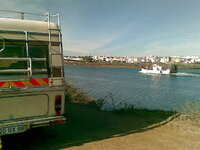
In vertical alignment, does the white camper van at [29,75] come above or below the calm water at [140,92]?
above

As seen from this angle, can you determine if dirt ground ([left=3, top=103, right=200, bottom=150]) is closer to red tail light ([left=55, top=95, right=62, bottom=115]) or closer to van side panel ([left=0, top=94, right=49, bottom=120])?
red tail light ([left=55, top=95, right=62, bottom=115])

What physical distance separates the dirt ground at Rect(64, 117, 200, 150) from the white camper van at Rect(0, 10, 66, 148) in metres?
1.47

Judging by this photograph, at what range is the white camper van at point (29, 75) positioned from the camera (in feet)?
16.2

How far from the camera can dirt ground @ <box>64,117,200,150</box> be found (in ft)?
19.5

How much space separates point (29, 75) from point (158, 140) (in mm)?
4466

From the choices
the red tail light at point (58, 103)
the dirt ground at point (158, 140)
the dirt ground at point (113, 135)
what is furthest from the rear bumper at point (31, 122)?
the dirt ground at point (158, 140)

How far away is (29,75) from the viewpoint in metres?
5.09

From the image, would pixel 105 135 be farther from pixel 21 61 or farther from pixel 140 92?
pixel 140 92

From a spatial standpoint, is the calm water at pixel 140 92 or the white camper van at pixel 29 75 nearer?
the white camper van at pixel 29 75

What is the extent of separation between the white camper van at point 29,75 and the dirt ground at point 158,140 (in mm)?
1470

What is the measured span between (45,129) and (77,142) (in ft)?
6.01

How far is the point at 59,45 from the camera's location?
572cm

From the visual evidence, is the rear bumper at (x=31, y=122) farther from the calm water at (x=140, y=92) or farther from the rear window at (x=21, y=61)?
the calm water at (x=140, y=92)

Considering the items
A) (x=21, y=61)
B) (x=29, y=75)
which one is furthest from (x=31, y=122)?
(x=21, y=61)
